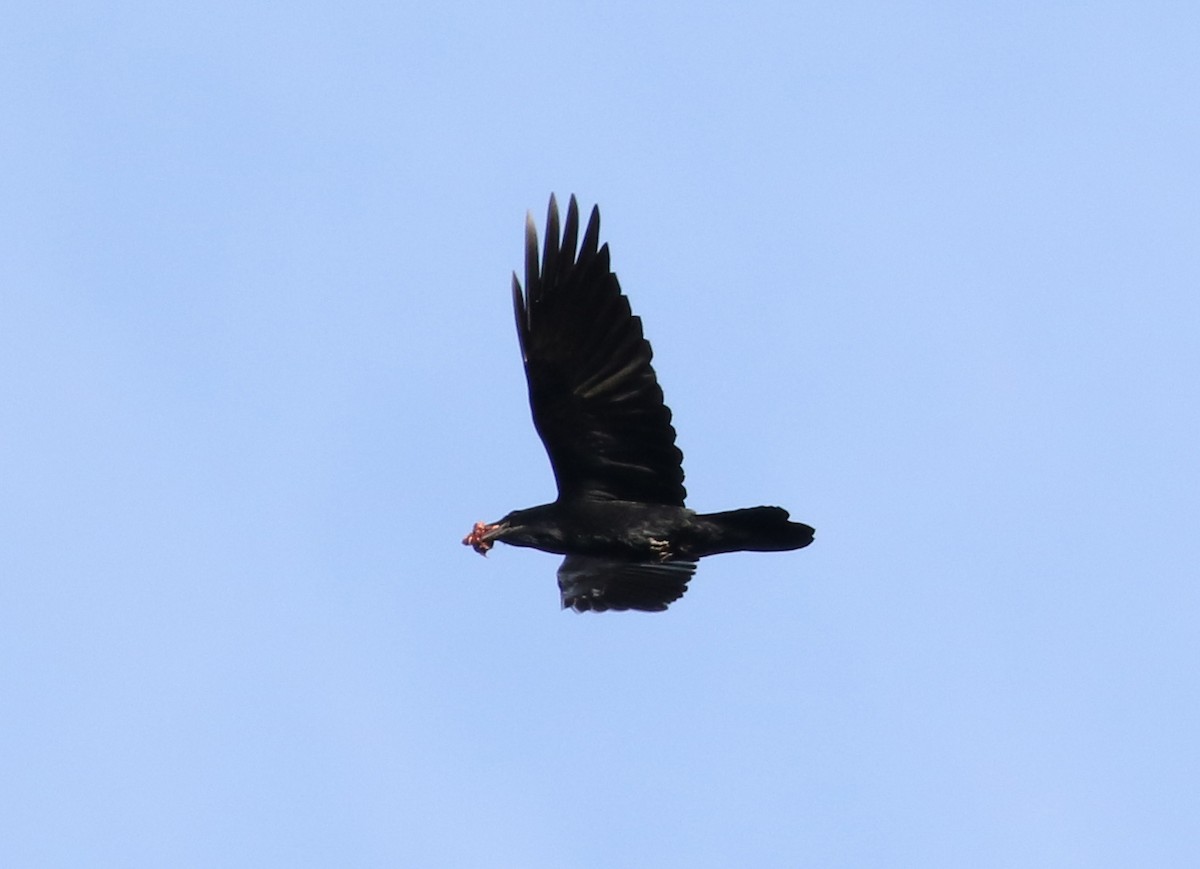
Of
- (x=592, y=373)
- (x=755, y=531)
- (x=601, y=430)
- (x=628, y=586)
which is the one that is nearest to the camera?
(x=755, y=531)

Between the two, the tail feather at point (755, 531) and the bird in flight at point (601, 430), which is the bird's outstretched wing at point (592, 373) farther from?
the tail feather at point (755, 531)

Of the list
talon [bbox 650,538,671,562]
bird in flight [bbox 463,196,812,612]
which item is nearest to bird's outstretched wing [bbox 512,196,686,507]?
bird in flight [bbox 463,196,812,612]

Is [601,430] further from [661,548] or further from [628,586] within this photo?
[628,586]

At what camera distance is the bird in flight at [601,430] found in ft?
63.2

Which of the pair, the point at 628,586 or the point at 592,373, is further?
the point at 628,586

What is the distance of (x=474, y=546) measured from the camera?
20156 mm

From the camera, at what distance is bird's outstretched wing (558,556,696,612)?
2005 cm

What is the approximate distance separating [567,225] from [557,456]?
213cm

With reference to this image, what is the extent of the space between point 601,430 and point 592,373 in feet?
1.85

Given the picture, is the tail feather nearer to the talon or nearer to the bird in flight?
the bird in flight

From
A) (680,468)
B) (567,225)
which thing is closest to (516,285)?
(567,225)

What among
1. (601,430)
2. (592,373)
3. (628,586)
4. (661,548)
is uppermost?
(592,373)

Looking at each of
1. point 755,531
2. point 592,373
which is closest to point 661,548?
point 755,531

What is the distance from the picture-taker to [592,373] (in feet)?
63.6
